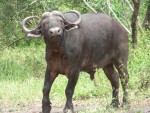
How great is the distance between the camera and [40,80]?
45.5 feet

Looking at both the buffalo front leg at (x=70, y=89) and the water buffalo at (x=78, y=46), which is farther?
the buffalo front leg at (x=70, y=89)

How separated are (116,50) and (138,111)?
209 centimetres

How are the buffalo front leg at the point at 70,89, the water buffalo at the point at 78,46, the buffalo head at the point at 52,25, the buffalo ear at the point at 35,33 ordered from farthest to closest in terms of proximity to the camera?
the buffalo front leg at the point at 70,89 < the buffalo ear at the point at 35,33 < the water buffalo at the point at 78,46 < the buffalo head at the point at 52,25

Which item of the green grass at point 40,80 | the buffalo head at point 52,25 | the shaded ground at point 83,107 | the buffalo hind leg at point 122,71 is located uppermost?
the buffalo head at point 52,25

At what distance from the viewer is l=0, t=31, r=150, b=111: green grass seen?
1014 cm

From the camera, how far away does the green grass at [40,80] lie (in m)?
10.1

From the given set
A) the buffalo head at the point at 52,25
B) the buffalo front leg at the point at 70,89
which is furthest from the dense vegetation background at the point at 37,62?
the buffalo head at the point at 52,25

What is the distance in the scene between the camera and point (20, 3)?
1819 cm

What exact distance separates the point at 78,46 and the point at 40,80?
602 cm

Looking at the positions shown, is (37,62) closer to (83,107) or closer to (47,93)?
(83,107)

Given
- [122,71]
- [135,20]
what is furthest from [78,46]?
[135,20]

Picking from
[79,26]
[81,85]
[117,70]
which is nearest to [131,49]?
[81,85]

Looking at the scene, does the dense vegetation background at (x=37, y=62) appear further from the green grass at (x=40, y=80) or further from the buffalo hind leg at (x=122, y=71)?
the buffalo hind leg at (x=122, y=71)

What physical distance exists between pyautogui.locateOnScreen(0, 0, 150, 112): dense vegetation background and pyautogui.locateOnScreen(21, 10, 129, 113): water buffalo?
751mm
